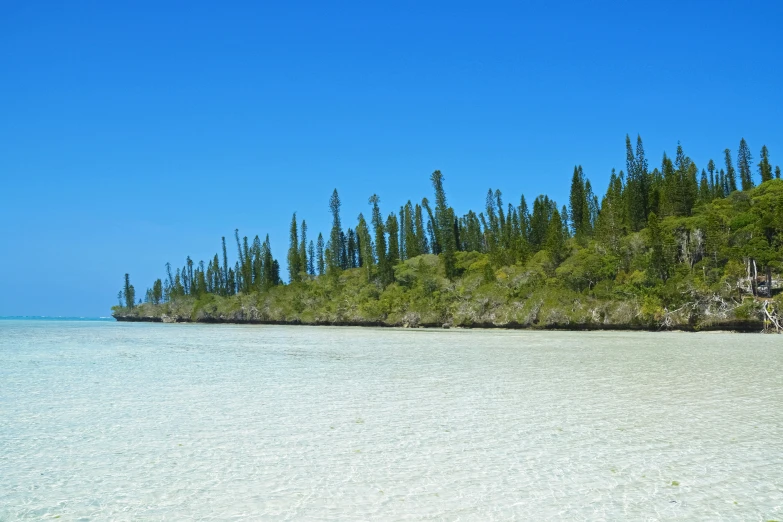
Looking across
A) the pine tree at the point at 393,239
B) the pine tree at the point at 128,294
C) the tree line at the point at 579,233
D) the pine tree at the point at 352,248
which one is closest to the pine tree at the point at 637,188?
the tree line at the point at 579,233

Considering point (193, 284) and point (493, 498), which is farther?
point (193, 284)

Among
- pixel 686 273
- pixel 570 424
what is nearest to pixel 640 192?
pixel 686 273

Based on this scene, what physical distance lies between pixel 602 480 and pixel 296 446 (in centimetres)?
439

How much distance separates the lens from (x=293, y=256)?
117062mm

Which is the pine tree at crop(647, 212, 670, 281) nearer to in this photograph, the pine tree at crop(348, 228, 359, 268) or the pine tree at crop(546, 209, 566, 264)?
the pine tree at crop(546, 209, 566, 264)

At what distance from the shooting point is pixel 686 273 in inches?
2029

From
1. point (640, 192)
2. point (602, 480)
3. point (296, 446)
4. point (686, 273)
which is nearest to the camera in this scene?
point (602, 480)

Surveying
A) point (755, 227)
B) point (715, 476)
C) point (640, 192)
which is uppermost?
point (640, 192)

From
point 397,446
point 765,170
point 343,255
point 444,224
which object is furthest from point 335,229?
point 397,446

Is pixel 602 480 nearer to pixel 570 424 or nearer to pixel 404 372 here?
pixel 570 424

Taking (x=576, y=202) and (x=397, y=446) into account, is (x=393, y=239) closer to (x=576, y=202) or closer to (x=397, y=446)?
(x=576, y=202)

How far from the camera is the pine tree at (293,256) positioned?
114906 mm

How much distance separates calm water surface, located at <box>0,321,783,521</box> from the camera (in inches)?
249

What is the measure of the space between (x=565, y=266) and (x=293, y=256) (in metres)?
66.3
